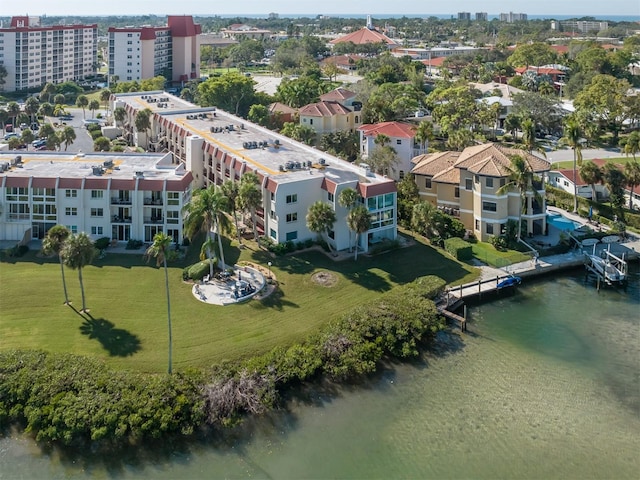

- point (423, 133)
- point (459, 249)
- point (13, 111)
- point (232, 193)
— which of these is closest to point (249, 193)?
point (232, 193)

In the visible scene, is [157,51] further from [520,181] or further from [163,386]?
[163,386]

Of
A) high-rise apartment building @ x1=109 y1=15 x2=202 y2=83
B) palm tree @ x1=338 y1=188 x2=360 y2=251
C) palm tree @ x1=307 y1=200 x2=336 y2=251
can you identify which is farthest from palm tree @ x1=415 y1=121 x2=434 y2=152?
high-rise apartment building @ x1=109 y1=15 x2=202 y2=83

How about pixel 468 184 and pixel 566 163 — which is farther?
pixel 566 163

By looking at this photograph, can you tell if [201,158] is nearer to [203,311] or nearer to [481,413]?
[203,311]

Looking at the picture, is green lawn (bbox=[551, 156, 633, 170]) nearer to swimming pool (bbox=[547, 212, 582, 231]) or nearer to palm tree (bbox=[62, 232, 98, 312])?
swimming pool (bbox=[547, 212, 582, 231])

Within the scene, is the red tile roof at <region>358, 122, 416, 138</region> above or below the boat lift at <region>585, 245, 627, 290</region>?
above

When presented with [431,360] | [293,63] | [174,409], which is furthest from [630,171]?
[293,63]
